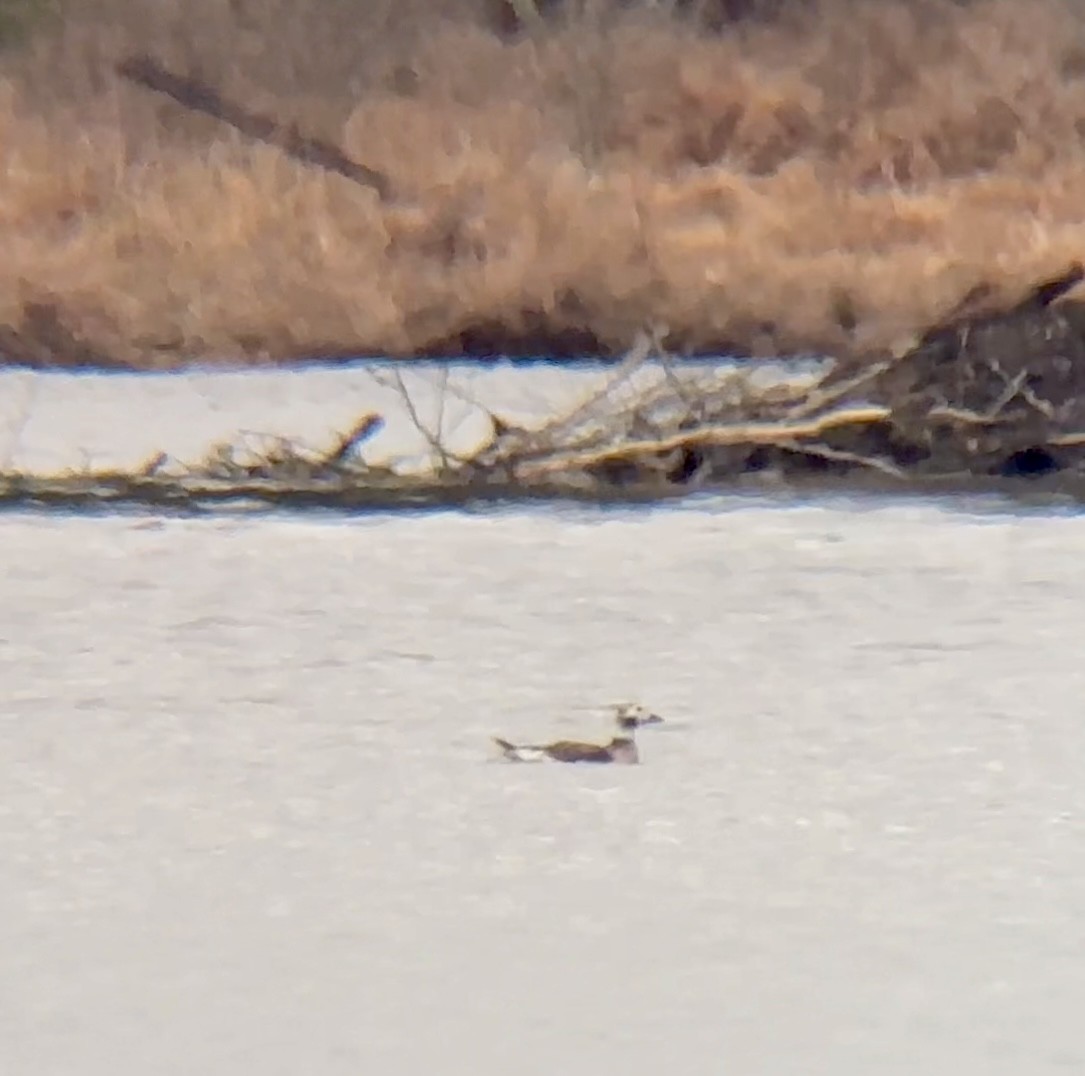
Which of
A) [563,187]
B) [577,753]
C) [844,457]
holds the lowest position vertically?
[577,753]

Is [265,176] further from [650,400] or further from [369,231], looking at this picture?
[650,400]

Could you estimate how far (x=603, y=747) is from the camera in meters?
1.34

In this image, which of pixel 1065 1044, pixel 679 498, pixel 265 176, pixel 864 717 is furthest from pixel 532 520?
pixel 1065 1044

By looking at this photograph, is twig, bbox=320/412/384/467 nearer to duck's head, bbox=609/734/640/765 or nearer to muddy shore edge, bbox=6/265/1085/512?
muddy shore edge, bbox=6/265/1085/512

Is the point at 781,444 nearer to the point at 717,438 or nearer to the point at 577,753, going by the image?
the point at 717,438

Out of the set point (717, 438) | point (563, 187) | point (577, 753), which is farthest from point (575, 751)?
point (563, 187)

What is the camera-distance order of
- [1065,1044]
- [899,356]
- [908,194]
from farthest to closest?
[908,194], [899,356], [1065,1044]

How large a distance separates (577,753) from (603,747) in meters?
0.02

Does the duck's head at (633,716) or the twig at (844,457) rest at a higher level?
the twig at (844,457)

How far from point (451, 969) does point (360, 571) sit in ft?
1.20

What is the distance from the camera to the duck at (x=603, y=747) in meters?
1.33

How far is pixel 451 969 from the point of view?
1.32 metres

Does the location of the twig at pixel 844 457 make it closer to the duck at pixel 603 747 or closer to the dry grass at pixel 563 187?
the dry grass at pixel 563 187

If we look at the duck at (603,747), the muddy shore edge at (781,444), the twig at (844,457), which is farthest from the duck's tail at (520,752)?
the twig at (844,457)
